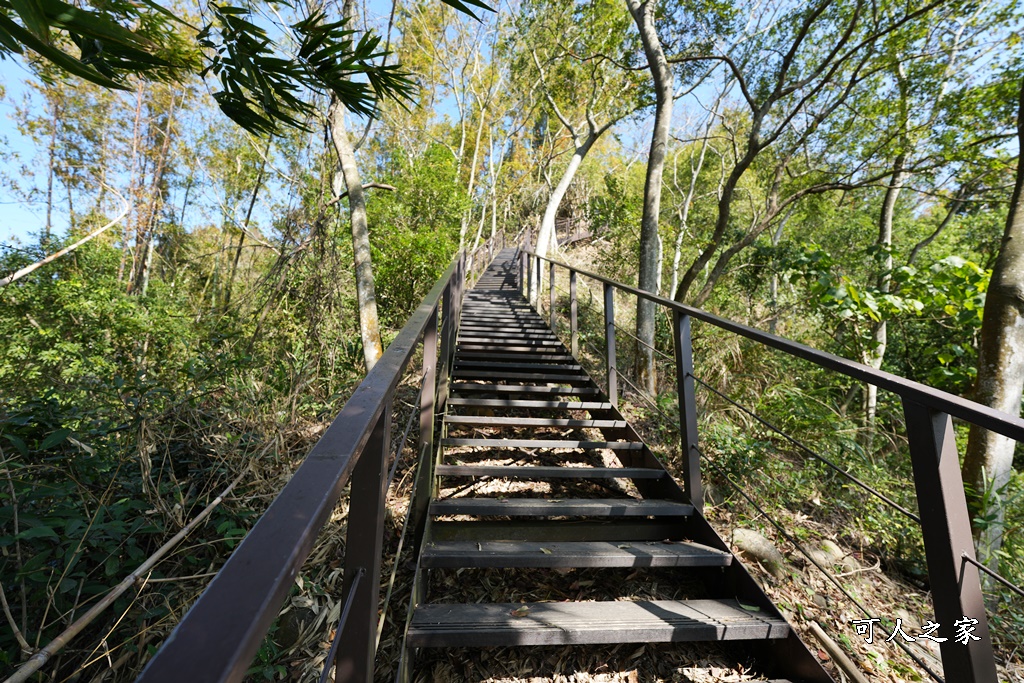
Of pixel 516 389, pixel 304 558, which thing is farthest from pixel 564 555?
pixel 516 389

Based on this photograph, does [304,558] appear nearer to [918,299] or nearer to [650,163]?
[918,299]

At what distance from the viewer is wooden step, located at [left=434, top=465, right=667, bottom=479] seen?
7.59 feet

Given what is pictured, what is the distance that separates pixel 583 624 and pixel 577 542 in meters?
0.47

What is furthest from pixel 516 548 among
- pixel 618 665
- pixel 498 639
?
pixel 618 665

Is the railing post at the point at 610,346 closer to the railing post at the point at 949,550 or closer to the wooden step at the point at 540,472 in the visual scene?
the wooden step at the point at 540,472

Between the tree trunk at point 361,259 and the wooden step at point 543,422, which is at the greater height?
the tree trunk at point 361,259

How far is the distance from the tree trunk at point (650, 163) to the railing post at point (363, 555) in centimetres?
514

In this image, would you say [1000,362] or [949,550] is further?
[1000,362]

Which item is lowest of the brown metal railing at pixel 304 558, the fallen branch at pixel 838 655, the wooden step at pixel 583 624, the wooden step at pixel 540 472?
the fallen branch at pixel 838 655

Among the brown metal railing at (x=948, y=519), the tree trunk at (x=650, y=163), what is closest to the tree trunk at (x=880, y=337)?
the tree trunk at (x=650, y=163)

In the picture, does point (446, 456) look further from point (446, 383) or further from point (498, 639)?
point (498, 639)

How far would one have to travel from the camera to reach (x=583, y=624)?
1594mm

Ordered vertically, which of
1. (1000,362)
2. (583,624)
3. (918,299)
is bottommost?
(583,624)

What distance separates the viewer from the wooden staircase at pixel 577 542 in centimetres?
158
